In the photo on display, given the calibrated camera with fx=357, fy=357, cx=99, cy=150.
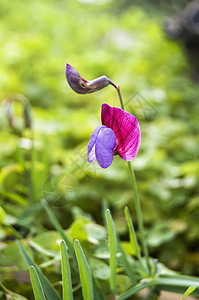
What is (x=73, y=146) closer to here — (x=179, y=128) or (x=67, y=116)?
(x=67, y=116)

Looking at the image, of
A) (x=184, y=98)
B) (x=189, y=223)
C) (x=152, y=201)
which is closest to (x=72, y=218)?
(x=152, y=201)

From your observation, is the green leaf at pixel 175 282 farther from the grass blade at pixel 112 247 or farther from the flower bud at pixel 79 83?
the flower bud at pixel 79 83

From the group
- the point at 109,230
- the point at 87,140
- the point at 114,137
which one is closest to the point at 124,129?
the point at 114,137

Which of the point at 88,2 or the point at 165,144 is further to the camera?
the point at 88,2

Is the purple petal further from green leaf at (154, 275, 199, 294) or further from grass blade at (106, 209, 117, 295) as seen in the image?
green leaf at (154, 275, 199, 294)

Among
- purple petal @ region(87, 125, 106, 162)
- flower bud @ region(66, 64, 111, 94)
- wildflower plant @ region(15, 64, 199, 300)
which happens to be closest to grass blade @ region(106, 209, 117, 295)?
wildflower plant @ region(15, 64, 199, 300)

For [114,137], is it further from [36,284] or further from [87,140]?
[87,140]

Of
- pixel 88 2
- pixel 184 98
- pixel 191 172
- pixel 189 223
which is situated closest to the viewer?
pixel 189 223
